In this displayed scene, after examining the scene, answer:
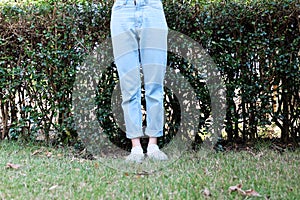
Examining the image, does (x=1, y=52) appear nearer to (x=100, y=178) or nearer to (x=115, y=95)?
(x=115, y=95)

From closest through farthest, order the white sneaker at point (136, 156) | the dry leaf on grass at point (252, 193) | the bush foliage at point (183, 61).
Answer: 1. the dry leaf on grass at point (252, 193)
2. the white sneaker at point (136, 156)
3. the bush foliage at point (183, 61)

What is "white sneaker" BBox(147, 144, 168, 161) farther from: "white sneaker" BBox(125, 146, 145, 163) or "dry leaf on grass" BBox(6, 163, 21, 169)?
"dry leaf on grass" BBox(6, 163, 21, 169)

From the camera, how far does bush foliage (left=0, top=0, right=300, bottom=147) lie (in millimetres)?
3434

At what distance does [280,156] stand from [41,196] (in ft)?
5.99

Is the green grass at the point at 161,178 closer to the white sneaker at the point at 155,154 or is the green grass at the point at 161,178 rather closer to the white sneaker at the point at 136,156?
the white sneaker at the point at 155,154

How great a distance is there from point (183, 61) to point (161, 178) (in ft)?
3.97

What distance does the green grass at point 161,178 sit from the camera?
90.9 inches

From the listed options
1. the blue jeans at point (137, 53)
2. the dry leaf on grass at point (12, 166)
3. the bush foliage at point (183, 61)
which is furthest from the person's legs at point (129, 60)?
the dry leaf on grass at point (12, 166)

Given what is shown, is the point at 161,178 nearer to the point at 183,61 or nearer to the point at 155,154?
the point at 155,154

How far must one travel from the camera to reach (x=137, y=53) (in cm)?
319

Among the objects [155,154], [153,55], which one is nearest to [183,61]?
[153,55]

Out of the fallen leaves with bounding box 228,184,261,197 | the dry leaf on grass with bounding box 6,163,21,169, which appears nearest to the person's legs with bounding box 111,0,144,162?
the dry leaf on grass with bounding box 6,163,21,169

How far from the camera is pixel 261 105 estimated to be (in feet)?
11.6

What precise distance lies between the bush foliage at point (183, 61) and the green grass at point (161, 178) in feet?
1.46
